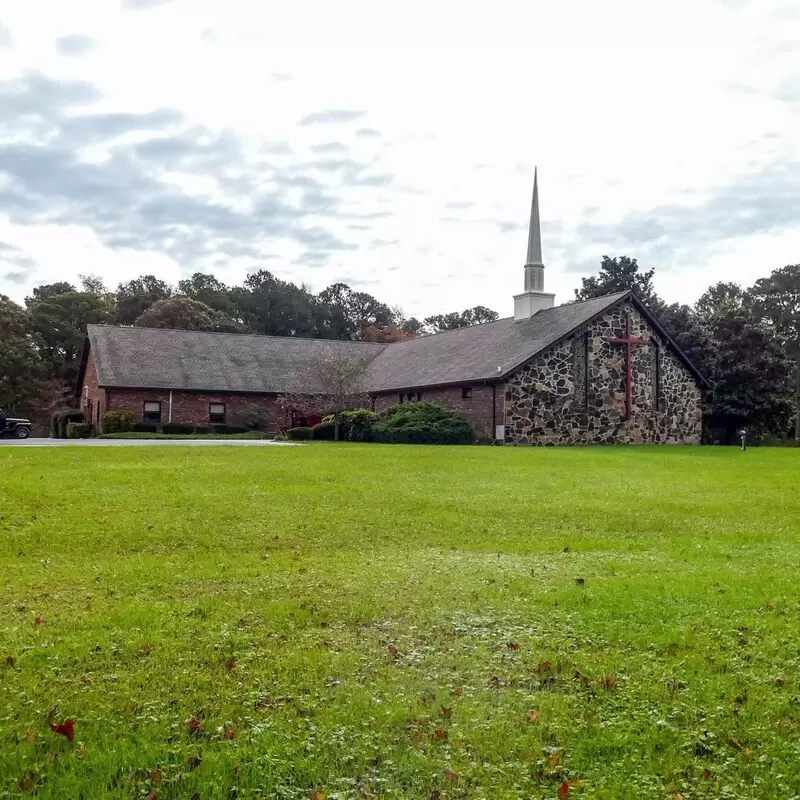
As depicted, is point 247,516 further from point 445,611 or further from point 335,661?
point 335,661

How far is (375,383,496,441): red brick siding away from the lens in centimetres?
3472

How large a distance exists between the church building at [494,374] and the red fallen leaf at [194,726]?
29.1 m

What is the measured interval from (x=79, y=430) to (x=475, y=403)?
Result: 18.9 metres

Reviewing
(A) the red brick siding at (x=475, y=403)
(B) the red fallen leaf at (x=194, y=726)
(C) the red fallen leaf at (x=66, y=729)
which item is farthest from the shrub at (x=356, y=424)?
(C) the red fallen leaf at (x=66, y=729)

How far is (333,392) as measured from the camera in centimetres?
4025

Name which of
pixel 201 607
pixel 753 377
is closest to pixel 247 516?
pixel 201 607

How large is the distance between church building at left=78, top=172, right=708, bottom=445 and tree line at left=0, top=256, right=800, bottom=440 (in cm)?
434

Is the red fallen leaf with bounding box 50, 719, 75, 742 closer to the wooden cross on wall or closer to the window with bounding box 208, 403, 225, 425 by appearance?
the wooden cross on wall

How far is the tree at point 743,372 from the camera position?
138 ft

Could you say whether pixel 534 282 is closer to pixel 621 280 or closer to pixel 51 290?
pixel 621 280

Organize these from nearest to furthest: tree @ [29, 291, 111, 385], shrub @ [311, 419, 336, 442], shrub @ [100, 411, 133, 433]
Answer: shrub @ [311, 419, 336, 442], shrub @ [100, 411, 133, 433], tree @ [29, 291, 111, 385]

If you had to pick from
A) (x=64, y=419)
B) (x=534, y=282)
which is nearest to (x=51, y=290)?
(x=64, y=419)

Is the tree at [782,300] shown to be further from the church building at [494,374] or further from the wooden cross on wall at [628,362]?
the wooden cross on wall at [628,362]

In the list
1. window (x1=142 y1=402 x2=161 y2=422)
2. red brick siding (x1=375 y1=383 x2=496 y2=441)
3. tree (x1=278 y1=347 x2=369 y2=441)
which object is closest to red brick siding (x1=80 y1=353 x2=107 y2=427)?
window (x1=142 y1=402 x2=161 y2=422)
